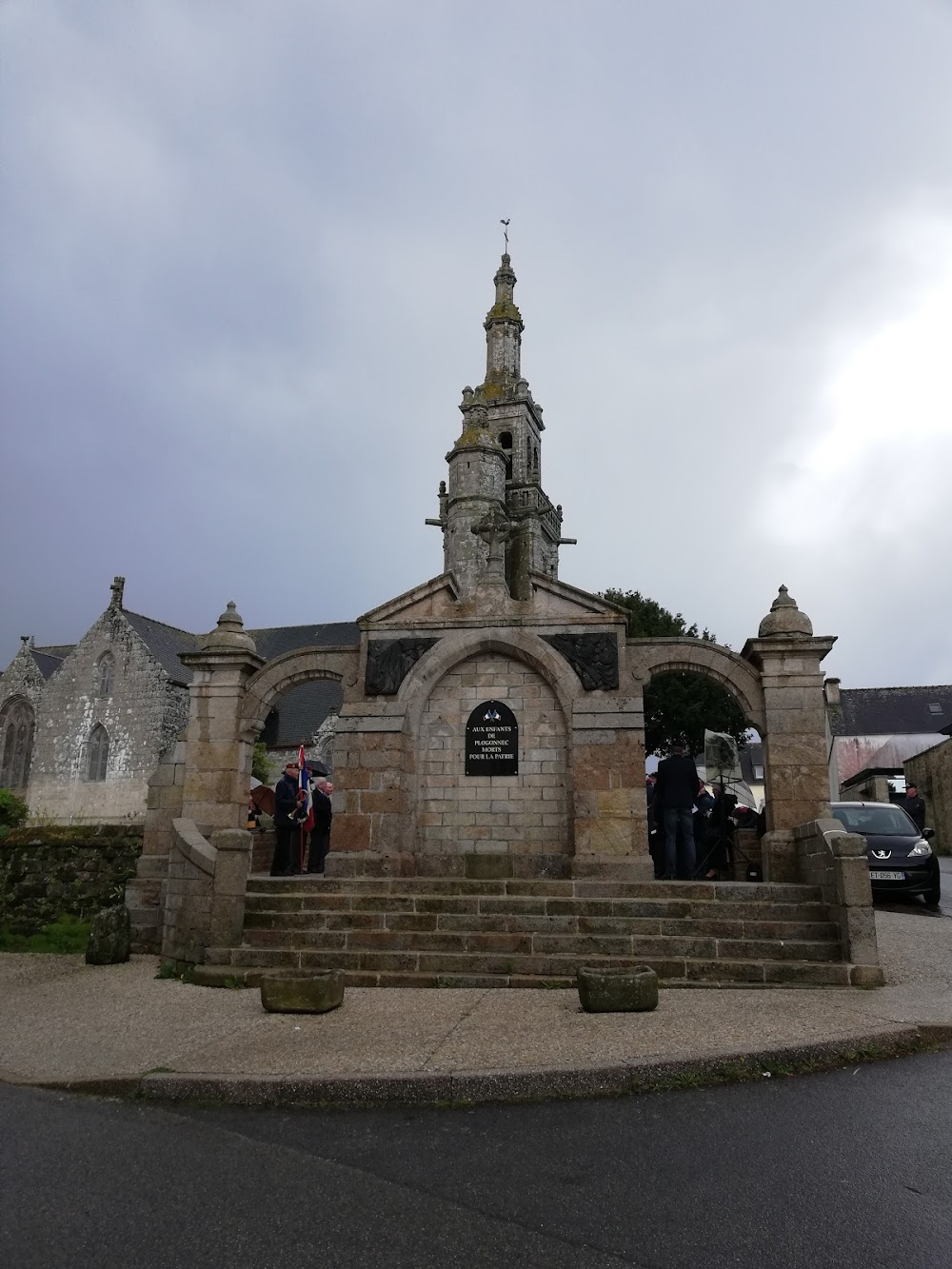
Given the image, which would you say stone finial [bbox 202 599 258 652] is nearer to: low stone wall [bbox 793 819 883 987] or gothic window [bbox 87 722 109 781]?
low stone wall [bbox 793 819 883 987]

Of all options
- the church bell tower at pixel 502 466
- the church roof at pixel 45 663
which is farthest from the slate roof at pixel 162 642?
the church bell tower at pixel 502 466

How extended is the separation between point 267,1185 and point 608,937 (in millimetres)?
5363

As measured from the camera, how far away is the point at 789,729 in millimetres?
10953

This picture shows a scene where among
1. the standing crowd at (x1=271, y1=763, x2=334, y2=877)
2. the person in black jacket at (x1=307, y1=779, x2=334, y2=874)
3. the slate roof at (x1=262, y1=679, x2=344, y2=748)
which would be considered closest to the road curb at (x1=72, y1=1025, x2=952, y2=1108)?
the standing crowd at (x1=271, y1=763, x2=334, y2=877)

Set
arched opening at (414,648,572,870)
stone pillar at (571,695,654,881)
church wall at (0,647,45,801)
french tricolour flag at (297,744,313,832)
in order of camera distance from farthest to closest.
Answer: church wall at (0,647,45,801) → french tricolour flag at (297,744,313,832) → arched opening at (414,648,572,870) → stone pillar at (571,695,654,881)

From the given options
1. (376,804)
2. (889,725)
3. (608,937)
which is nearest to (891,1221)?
(608,937)

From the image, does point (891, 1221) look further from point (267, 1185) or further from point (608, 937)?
point (608, 937)

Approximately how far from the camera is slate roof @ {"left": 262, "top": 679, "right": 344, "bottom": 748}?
123 feet

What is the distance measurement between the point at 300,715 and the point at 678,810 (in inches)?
1147

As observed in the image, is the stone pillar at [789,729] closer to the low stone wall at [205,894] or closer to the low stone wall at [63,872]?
the low stone wall at [205,894]

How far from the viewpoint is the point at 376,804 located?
37.3ft

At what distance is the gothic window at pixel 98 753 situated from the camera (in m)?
35.1

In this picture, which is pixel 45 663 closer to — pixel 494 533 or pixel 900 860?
pixel 494 533

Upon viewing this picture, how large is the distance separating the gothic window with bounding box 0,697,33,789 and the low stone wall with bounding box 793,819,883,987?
3643 centimetres
